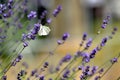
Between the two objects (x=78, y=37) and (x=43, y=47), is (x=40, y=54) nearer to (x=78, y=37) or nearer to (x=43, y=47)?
(x=43, y=47)

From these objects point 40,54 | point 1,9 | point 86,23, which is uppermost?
point 86,23

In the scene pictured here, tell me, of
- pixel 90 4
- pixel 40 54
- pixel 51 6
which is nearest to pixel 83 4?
pixel 90 4

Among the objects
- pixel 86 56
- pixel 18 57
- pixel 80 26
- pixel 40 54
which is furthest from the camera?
pixel 80 26

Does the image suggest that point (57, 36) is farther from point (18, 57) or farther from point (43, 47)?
point (18, 57)

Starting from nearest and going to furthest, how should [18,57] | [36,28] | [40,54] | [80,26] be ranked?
1. [36,28]
2. [18,57]
3. [40,54]
4. [80,26]

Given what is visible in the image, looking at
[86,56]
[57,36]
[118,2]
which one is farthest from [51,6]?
[86,56]

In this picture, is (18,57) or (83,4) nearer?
(18,57)

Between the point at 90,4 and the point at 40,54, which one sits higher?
the point at 90,4

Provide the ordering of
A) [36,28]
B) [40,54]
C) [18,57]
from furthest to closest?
[40,54]
[18,57]
[36,28]

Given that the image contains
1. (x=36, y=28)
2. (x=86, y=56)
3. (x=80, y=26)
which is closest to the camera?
(x=36, y=28)

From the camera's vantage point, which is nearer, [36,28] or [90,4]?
[36,28]
